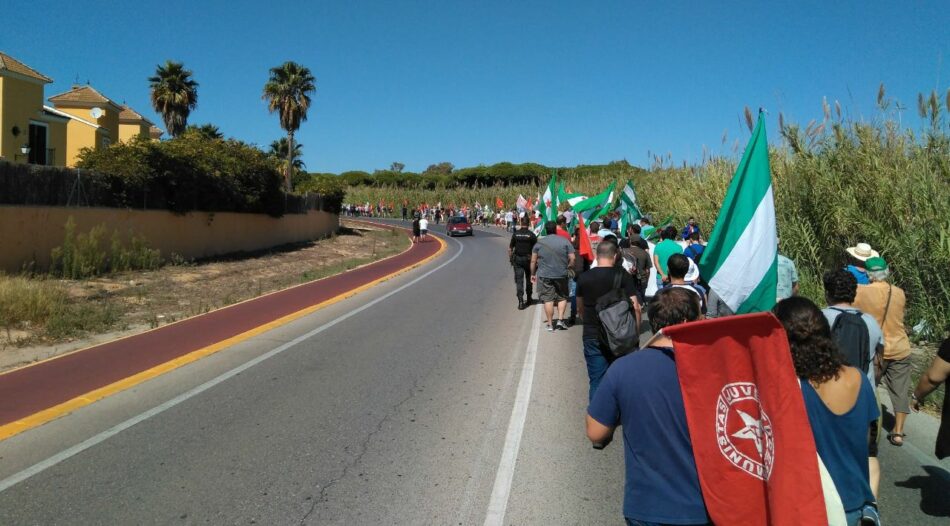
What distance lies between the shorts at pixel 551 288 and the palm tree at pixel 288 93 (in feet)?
132

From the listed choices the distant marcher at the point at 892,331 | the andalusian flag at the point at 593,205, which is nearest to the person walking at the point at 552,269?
the distant marcher at the point at 892,331

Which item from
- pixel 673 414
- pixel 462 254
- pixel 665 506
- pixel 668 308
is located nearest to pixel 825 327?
pixel 668 308

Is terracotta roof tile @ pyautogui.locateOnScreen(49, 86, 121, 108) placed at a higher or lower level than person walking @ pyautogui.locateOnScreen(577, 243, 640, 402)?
higher

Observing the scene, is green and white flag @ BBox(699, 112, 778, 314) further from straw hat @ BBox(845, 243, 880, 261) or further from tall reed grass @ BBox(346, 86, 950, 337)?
tall reed grass @ BBox(346, 86, 950, 337)

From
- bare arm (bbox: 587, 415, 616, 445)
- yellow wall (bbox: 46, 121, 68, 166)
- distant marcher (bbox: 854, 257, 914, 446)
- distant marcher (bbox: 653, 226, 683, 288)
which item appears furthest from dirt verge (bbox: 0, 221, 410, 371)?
yellow wall (bbox: 46, 121, 68, 166)

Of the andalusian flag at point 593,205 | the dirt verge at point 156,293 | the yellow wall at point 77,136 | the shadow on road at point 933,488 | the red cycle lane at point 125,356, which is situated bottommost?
the dirt verge at point 156,293

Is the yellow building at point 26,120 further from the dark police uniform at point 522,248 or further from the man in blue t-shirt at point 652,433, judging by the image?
the man in blue t-shirt at point 652,433

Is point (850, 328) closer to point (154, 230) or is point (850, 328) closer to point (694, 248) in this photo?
point (694, 248)

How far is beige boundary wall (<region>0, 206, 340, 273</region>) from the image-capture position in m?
14.8

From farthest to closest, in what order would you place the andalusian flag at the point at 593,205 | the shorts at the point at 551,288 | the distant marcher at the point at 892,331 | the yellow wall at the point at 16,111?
the yellow wall at the point at 16,111 → the andalusian flag at the point at 593,205 → the shorts at the point at 551,288 → the distant marcher at the point at 892,331

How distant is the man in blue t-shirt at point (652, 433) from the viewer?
2.53 meters

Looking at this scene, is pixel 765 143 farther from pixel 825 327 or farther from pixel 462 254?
pixel 462 254

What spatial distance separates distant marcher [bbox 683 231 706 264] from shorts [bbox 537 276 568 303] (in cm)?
193

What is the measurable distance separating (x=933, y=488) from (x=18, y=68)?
31.2m
